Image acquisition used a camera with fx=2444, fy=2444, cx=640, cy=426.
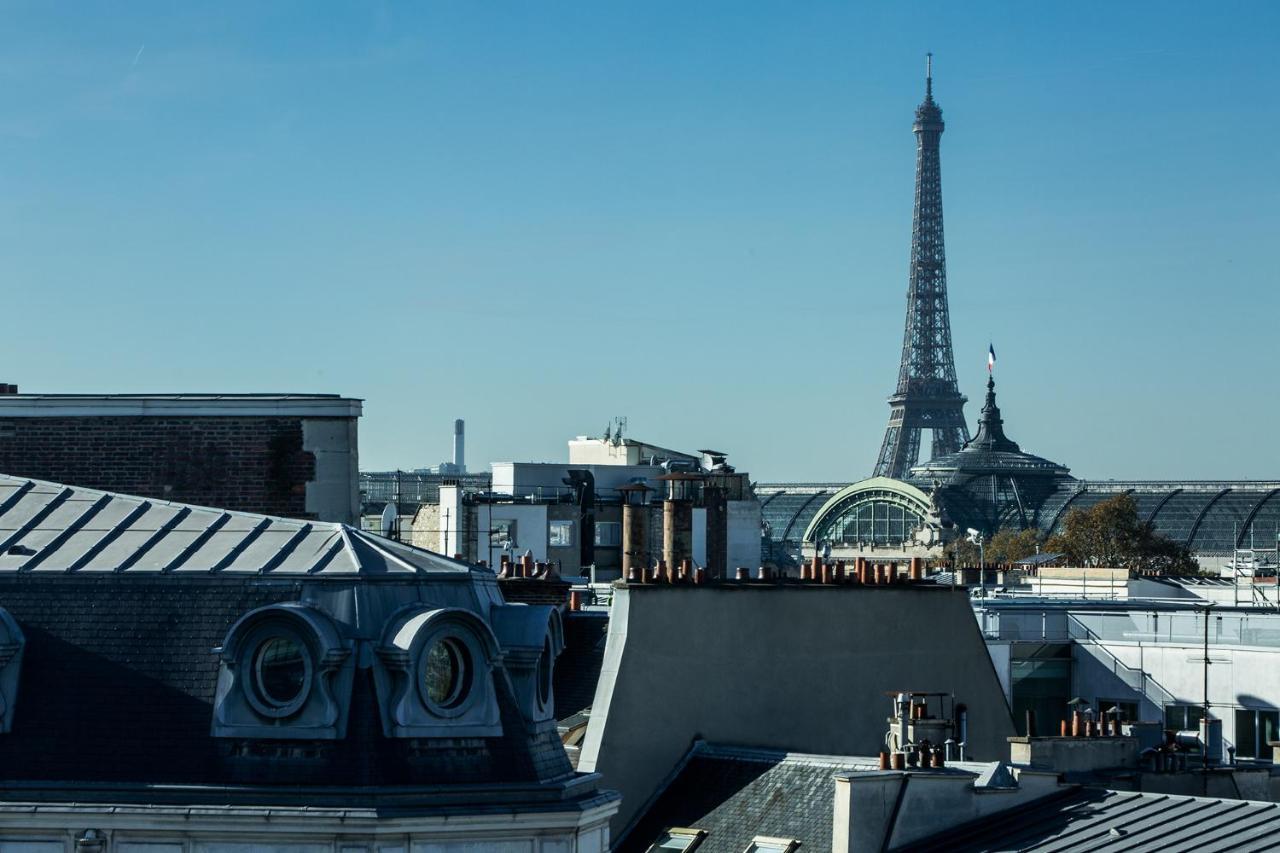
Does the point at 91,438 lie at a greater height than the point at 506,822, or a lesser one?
greater

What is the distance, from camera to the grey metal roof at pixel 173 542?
1936 cm

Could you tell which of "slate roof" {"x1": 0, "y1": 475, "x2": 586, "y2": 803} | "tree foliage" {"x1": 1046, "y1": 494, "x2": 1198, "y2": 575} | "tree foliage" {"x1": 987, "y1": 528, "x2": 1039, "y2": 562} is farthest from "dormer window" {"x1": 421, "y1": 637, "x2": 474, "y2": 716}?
"tree foliage" {"x1": 987, "y1": 528, "x2": 1039, "y2": 562}

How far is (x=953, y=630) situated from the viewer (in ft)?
98.4

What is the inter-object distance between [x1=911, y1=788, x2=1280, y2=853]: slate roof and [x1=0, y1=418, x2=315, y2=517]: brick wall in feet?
31.8

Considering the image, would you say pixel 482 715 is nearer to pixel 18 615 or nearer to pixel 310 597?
pixel 310 597

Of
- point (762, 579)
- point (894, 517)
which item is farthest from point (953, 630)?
point (894, 517)

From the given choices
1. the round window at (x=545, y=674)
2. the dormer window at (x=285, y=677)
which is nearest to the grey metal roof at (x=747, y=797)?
the round window at (x=545, y=674)

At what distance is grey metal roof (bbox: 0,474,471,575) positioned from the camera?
19359mm

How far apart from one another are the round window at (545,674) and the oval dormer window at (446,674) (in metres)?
0.89

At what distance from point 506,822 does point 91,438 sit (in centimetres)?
1252

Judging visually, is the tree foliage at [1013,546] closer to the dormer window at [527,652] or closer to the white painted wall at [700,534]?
the white painted wall at [700,534]

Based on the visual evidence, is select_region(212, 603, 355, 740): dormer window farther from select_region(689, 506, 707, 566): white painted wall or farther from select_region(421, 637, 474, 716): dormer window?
select_region(689, 506, 707, 566): white painted wall

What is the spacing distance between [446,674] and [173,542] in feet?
9.80

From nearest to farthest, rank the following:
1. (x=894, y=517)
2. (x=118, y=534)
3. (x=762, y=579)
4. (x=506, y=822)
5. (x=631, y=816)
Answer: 1. (x=506, y=822)
2. (x=118, y=534)
3. (x=631, y=816)
4. (x=762, y=579)
5. (x=894, y=517)
